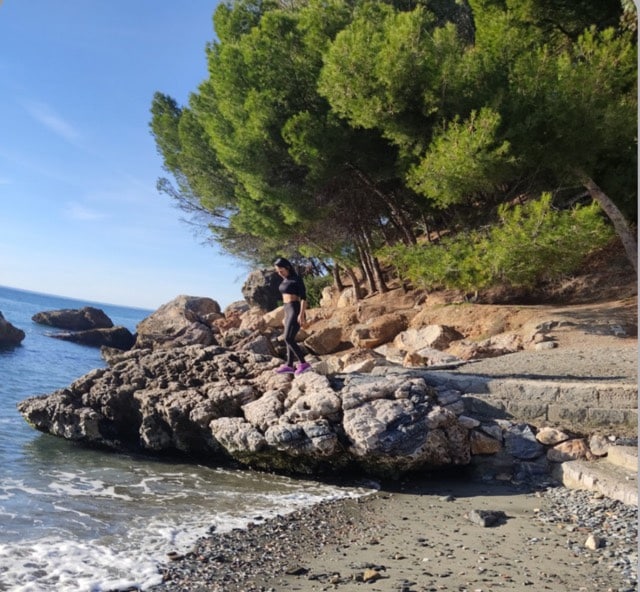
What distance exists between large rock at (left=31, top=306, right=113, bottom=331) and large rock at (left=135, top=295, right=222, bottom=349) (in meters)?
20.3

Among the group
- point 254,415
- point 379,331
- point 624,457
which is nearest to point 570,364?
point 624,457

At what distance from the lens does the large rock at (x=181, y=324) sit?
76.8 ft

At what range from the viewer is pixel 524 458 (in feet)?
23.4

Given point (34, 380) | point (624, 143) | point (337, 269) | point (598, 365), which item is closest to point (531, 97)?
point (624, 143)

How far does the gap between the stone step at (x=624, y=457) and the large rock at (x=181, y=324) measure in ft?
58.0

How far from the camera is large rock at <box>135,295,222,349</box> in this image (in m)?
23.4

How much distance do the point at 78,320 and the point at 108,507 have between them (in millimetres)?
45608

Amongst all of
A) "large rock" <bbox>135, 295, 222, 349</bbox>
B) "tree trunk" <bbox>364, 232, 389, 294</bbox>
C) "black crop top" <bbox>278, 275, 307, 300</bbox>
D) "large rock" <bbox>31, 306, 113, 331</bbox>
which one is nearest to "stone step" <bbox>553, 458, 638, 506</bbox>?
"black crop top" <bbox>278, 275, 307, 300</bbox>

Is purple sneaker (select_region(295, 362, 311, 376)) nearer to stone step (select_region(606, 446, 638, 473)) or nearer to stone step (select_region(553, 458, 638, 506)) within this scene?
stone step (select_region(553, 458, 638, 506))

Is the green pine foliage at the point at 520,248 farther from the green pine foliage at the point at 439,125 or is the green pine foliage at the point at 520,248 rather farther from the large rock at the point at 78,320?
the large rock at the point at 78,320

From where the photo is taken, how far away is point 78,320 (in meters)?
47.5

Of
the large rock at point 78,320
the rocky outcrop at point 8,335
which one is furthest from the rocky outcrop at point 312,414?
the large rock at point 78,320

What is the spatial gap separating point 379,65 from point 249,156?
4392 millimetres

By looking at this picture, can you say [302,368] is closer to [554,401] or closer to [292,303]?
[292,303]
